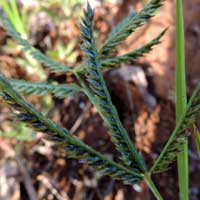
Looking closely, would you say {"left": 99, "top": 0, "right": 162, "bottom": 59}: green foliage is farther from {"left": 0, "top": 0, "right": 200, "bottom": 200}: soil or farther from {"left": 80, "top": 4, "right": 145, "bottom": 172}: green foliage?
{"left": 0, "top": 0, "right": 200, "bottom": 200}: soil

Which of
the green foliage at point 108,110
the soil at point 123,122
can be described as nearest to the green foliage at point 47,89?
the green foliage at point 108,110

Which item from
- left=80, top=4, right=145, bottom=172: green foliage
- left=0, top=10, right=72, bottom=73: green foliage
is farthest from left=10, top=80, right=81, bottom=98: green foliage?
left=80, top=4, right=145, bottom=172: green foliage

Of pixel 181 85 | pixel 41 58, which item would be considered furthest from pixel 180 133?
pixel 41 58

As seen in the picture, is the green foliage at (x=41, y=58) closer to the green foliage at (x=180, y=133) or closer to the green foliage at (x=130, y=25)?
the green foliage at (x=130, y=25)

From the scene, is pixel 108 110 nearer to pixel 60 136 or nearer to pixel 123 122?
pixel 60 136

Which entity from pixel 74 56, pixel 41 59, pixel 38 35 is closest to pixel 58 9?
pixel 38 35

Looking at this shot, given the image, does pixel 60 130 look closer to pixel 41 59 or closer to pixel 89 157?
pixel 89 157
